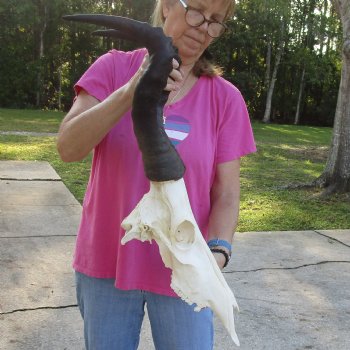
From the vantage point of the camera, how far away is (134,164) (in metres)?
1.62

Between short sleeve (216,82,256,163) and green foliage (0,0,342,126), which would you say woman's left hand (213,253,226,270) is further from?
green foliage (0,0,342,126)

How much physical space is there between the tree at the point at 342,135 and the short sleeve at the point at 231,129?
5819 mm

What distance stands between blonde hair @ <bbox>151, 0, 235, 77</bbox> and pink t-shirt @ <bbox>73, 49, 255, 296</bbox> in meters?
0.02

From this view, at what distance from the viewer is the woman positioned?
1.61 m

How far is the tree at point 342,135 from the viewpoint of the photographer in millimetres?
7109

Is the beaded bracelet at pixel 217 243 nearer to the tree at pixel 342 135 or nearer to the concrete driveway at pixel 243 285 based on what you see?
the concrete driveway at pixel 243 285

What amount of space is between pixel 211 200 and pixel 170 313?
39cm

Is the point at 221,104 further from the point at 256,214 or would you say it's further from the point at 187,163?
the point at 256,214

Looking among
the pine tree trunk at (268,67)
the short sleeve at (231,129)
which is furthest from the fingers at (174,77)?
the pine tree trunk at (268,67)

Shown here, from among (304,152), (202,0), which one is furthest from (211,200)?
(304,152)

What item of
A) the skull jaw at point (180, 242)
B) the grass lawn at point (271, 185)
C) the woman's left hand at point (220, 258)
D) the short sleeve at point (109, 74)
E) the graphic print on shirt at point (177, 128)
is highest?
the short sleeve at point (109, 74)

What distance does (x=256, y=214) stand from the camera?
6266mm

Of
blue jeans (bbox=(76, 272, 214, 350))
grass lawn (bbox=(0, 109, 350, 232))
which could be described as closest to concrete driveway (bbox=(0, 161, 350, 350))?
grass lawn (bbox=(0, 109, 350, 232))

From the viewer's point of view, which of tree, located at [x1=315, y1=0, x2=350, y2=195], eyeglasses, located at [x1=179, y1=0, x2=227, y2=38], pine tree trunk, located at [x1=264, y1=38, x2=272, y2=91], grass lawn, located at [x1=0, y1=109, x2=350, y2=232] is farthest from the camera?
pine tree trunk, located at [x1=264, y1=38, x2=272, y2=91]
